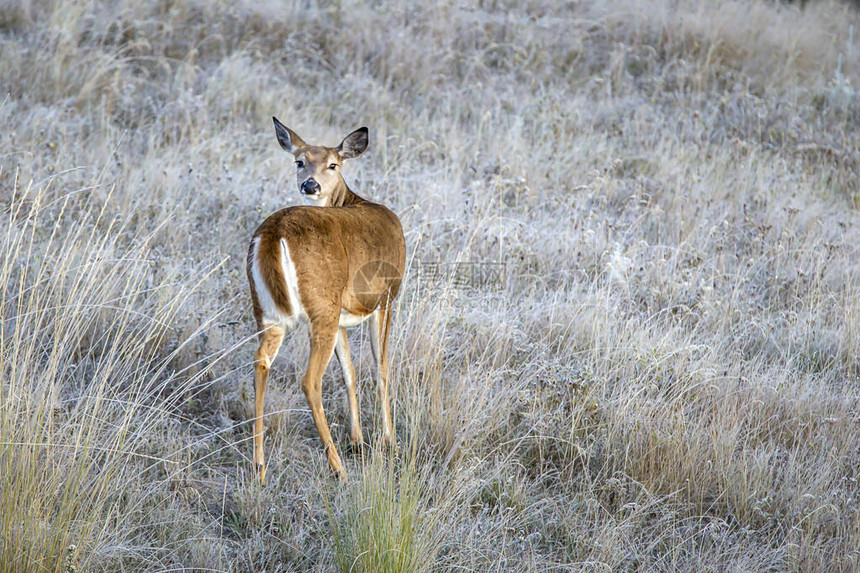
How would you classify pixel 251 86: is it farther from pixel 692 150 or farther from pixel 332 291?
pixel 332 291

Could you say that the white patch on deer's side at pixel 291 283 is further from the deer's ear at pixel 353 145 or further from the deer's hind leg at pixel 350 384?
the deer's ear at pixel 353 145

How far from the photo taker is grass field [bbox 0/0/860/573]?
3727 mm

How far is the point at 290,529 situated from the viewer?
3.81 metres

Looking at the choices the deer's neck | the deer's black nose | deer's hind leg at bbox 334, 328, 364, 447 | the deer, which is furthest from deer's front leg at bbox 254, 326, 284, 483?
the deer's neck

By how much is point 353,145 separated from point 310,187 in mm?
659

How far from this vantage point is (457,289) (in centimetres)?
613

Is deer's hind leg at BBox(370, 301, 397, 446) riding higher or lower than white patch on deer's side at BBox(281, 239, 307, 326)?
lower

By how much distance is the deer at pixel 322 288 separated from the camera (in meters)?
3.96

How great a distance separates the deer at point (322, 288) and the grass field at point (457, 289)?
0.95 feet

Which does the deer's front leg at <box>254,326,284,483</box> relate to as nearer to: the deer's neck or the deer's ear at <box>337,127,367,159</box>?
the deer's neck

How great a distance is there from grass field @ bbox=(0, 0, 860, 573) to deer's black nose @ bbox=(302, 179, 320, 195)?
3.38 feet

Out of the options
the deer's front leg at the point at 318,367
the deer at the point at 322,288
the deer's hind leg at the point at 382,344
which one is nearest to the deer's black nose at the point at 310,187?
the deer at the point at 322,288

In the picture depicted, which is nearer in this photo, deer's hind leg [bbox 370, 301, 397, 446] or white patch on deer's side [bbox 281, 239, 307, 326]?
white patch on deer's side [bbox 281, 239, 307, 326]

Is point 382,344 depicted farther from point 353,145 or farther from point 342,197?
point 353,145
